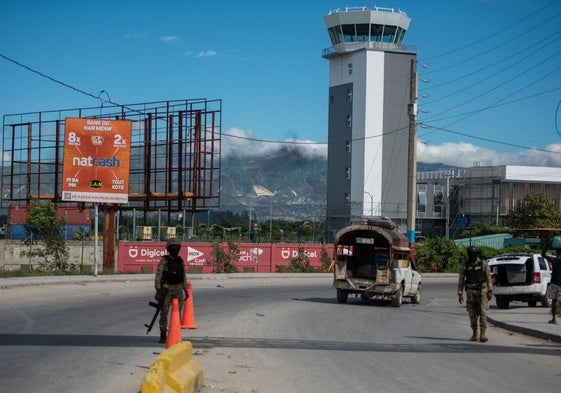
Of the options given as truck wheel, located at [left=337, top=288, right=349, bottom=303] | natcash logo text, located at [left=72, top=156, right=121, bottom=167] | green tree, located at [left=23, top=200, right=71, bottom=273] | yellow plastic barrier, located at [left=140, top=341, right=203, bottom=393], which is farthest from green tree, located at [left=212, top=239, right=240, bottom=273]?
yellow plastic barrier, located at [left=140, top=341, right=203, bottom=393]

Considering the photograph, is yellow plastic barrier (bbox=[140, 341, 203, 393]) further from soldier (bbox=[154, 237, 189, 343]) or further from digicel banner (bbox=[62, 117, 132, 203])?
digicel banner (bbox=[62, 117, 132, 203])

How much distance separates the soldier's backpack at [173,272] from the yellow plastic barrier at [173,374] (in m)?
4.35

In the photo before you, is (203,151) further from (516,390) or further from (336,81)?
(336,81)

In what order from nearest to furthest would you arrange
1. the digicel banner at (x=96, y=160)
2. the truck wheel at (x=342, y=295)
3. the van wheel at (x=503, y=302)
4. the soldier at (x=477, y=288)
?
the soldier at (x=477, y=288)
the van wheel at (x=503, y=302)
the truck wheel at (x=342, y=295)
the digicel banner at (x=96, y=160)

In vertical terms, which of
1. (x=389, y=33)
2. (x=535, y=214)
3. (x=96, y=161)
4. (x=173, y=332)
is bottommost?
(x=173, y=332)

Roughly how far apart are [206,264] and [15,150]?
1595 centimetres

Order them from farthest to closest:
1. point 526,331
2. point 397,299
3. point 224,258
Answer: point 224,258
point 397,299
point 526,331

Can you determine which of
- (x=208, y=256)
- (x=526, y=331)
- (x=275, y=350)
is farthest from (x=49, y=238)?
(x=275, y=350)

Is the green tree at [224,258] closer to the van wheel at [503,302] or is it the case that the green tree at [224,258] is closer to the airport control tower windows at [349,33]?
the van wheel at [503,302]

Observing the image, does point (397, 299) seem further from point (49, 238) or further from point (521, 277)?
point (49, 238)

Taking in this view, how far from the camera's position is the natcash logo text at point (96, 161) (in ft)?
120

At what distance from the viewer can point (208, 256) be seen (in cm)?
4412

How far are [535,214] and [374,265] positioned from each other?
55.5 meters

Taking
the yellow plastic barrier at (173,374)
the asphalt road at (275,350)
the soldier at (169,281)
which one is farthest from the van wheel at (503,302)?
the yellow plastic barrier at (173,374)
